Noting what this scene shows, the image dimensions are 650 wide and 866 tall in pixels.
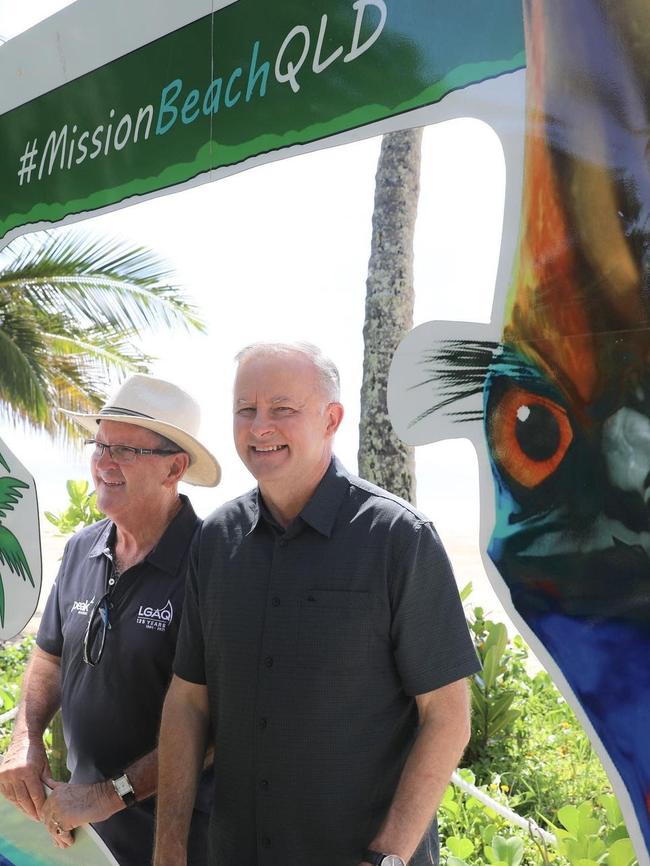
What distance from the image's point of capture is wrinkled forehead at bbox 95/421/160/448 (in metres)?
2.42

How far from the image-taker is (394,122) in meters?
1.89

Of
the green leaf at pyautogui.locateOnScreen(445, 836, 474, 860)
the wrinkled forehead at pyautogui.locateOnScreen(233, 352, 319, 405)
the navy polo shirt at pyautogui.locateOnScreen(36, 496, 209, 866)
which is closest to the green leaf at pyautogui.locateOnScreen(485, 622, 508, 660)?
the green leaf at pyautogui.locateOnScreen(445, 836, 474, 860)

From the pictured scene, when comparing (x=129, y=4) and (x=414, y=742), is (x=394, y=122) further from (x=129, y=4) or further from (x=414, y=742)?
(x=414, y=742)

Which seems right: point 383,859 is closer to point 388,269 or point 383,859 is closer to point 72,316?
point 388,269

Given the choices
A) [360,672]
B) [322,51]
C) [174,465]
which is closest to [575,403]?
[360,672]

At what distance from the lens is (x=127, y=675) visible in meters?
2.28

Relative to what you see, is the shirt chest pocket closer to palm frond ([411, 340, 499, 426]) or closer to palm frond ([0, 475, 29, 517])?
palm frond ([411, 340, 499, 426])

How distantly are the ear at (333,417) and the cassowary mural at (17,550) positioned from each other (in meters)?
1.44

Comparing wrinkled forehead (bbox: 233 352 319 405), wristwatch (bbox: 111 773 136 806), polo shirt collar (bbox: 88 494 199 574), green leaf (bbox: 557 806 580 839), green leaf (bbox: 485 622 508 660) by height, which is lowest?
wristwatch (bbox: 111 773 136 806)

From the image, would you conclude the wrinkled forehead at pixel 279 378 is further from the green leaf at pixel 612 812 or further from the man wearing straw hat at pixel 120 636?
the green leaf at pixel 612 812

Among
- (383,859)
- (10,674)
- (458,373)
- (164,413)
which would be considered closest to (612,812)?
(383,859)

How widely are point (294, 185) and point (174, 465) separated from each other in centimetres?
80

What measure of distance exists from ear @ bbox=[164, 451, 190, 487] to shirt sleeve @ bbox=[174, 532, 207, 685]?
43cm

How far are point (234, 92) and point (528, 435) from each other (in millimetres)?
1169
